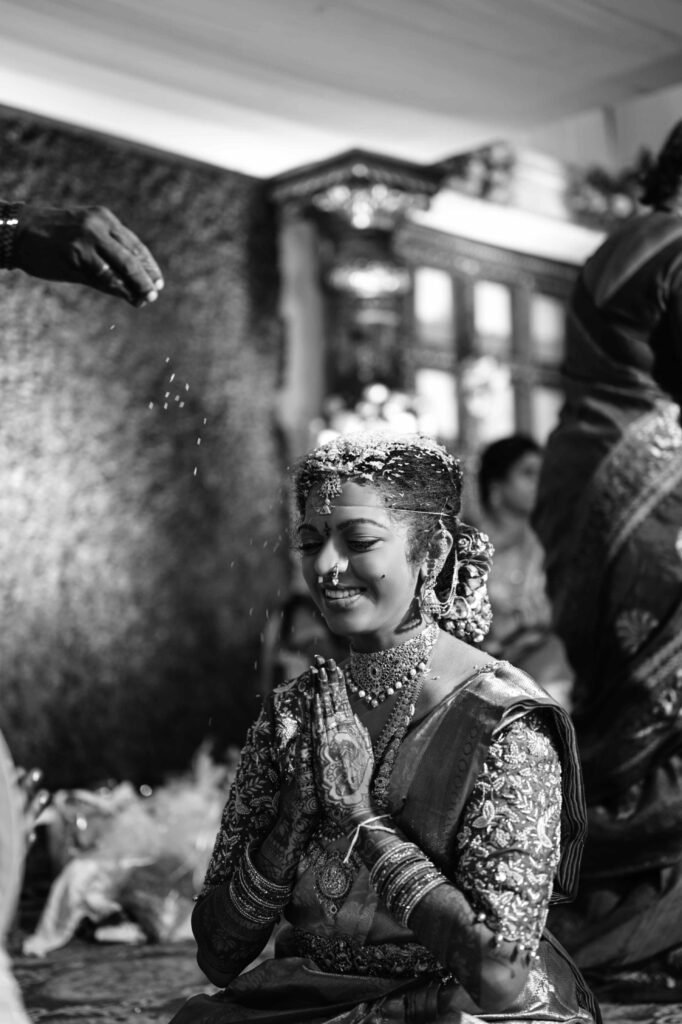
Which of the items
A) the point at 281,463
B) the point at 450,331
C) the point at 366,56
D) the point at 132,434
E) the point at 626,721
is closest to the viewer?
the point at 626,721

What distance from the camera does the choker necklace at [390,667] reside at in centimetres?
220

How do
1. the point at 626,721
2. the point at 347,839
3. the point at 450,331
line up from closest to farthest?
1. the point at 347,839
2. the point at 626,721
3. the point at 450,331

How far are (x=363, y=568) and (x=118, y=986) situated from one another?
6.23ft

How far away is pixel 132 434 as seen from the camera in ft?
22.8

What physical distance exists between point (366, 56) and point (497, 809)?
301 centimetres

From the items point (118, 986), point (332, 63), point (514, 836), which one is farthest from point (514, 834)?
point (332, 63)

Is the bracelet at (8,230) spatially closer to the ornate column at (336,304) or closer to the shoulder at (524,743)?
the shoulder at (524,743)

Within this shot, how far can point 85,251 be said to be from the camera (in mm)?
2385

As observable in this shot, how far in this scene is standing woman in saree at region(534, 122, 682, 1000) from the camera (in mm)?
3244

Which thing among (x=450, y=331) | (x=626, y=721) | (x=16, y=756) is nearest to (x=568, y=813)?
(x=626, y=721)

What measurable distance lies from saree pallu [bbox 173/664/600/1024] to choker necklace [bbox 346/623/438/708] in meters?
0.09

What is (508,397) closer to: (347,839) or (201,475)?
(201,475)

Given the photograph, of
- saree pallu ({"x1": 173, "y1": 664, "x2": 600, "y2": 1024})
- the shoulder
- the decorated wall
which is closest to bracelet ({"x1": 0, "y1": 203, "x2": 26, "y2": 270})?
saree pallu ({"x1": 173, "y1": 664, "x2": 600, "y2": 1024})

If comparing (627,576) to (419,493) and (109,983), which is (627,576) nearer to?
(419,493)
